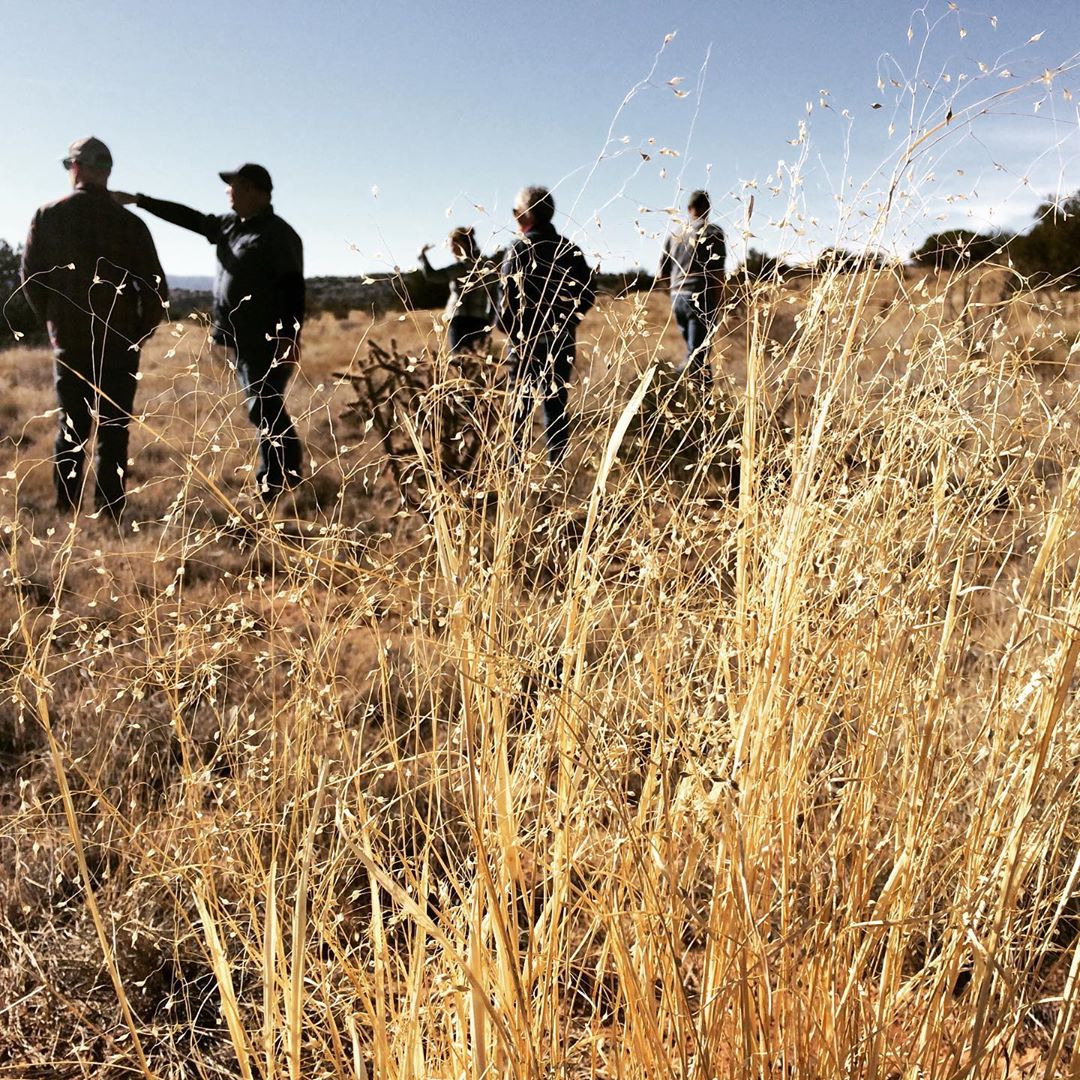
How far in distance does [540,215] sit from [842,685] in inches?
176

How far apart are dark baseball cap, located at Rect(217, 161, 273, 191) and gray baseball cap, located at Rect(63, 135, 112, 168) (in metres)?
0.70

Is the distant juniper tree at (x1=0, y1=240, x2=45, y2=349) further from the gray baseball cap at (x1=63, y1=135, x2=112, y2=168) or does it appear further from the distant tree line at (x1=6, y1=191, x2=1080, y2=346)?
the gray baseball cap at (x1=63, y1=135, x2=112, y2=168)

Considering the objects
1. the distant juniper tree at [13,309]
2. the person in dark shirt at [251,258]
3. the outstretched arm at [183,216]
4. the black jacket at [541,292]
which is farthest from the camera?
the distant juniper tree at [13,309]

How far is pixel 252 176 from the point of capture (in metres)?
5.86

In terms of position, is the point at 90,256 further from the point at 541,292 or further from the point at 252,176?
the point at 541,292

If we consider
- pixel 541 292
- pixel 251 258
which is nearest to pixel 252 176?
pixel 251 258

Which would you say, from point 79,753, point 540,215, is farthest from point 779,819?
point 540,215

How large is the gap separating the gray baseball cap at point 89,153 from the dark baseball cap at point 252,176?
70 cm

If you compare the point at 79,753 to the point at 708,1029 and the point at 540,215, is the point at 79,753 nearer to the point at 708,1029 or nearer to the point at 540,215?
the point at 708,1029

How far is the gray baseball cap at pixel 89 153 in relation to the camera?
18.7 ft

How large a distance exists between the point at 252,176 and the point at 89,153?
95 cm

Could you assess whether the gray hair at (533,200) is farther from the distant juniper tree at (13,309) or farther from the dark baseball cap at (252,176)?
the distant juniper tree at (13,309)

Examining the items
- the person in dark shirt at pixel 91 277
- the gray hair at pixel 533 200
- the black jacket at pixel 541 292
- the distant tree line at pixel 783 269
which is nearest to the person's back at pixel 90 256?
the person in dark shirt at pixel 91 277

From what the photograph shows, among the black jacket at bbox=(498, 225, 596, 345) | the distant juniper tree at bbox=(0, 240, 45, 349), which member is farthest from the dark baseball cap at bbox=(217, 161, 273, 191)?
the distant juniper tree at bbox=(0, 240, 45, 349)
